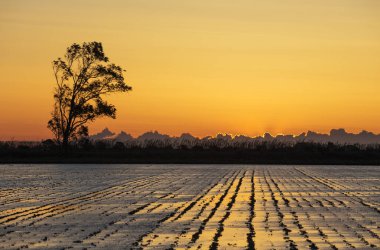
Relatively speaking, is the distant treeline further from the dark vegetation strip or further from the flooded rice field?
the flooded rice field

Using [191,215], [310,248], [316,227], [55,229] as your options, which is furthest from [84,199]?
[310,248]

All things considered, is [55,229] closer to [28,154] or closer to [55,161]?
[55,161]

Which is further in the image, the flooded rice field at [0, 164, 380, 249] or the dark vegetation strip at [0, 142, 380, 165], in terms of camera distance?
the dark vegetation strip at [0, 142, 380, 165]

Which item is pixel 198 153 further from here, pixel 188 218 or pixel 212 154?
pixel 188 218

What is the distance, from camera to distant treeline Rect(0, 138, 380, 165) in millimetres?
68375

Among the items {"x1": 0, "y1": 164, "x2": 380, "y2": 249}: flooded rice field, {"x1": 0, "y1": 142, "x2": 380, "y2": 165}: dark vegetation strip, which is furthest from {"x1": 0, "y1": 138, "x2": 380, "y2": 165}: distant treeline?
{"x1": 0, "y1": 164, "x2": 380, "y2": 249}: flooded rice field

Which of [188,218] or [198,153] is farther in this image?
[198,153]

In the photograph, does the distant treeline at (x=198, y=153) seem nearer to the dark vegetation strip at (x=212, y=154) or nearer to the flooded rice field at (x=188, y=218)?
the dark vegetation strip at (x=212, y=154)

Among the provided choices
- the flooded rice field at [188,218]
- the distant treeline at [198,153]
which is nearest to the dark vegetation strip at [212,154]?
the distant treeline at [198,153]

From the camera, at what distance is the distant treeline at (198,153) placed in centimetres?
6838

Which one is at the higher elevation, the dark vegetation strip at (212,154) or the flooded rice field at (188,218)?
the dark vegetation strip at (212,154)

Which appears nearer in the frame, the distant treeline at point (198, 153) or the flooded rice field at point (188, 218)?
the flooded rice field at point (188, 218)

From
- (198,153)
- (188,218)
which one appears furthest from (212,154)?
(188,218)

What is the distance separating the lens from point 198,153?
2906 inches
